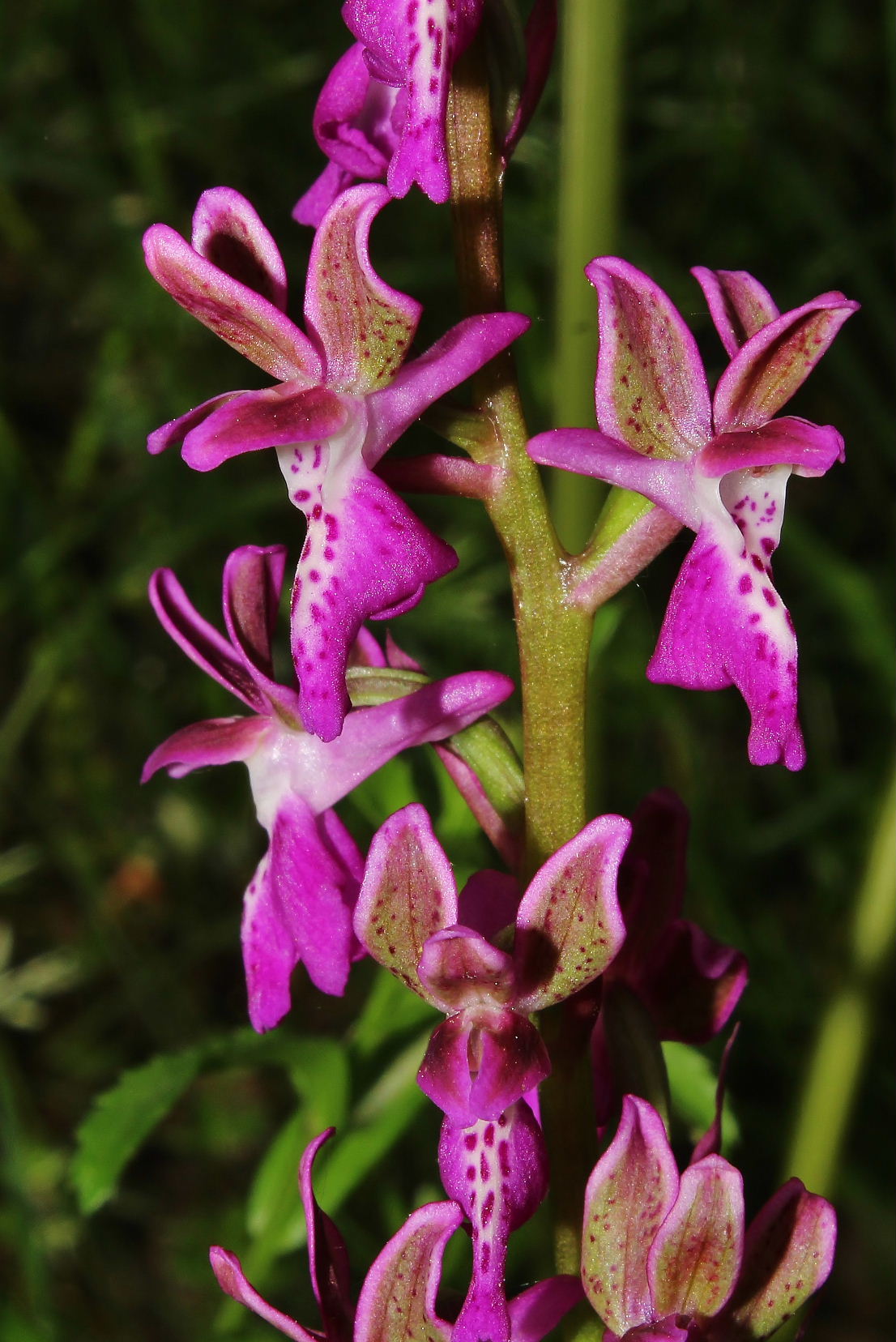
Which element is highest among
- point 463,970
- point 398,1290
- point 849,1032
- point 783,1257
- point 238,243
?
point 238,243

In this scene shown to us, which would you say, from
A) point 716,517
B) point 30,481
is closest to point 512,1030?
point 716,517

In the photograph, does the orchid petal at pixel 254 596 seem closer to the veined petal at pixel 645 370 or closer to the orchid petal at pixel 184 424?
the orchid petal at pixel 184 424

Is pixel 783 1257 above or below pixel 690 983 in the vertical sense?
below

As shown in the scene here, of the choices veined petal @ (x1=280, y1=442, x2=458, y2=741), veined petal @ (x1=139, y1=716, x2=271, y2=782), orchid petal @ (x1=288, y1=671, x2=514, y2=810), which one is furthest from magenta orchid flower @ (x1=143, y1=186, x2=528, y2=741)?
Result: veined petal @ (x1=139, y1=716, x2=271, y2=782)

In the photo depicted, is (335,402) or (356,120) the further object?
(356,120)

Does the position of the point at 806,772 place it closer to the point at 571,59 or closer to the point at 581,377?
the point at 581,377

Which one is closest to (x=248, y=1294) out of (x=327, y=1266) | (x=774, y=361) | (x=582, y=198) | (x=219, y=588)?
(x=327, y=1266)

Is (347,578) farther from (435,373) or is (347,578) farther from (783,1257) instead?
(783,1257)

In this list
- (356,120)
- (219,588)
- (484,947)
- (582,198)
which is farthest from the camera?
(219,588)
